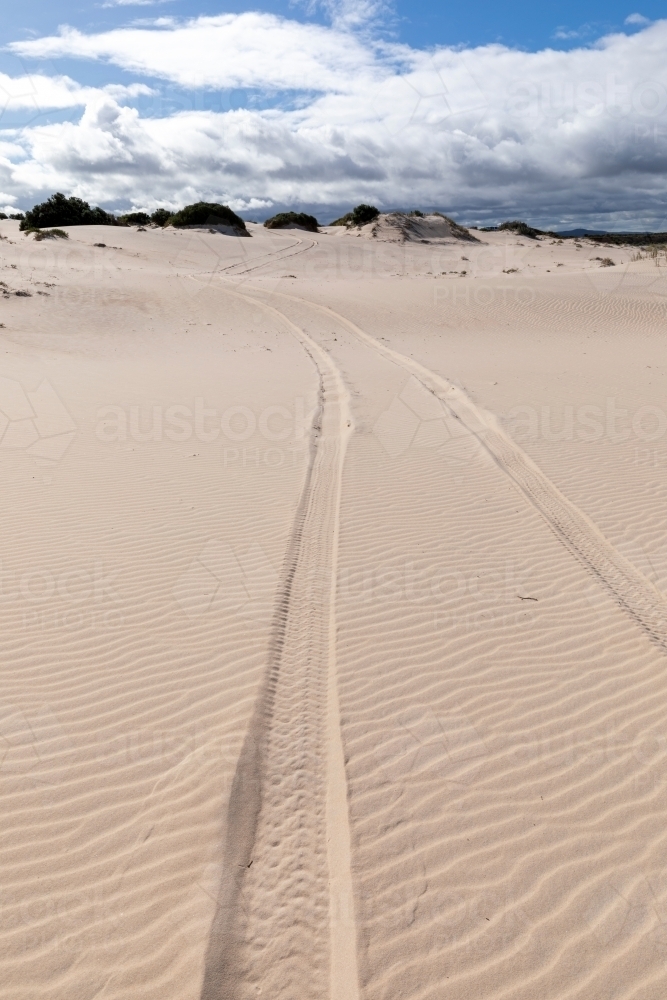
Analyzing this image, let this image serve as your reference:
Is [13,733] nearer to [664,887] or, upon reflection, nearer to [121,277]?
[664,887]

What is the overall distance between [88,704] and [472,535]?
426 centimetres

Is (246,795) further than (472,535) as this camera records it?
No

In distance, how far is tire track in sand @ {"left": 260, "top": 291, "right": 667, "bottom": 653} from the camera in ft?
18.3

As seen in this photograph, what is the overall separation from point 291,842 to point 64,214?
49.5 m

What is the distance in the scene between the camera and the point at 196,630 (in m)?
5.16

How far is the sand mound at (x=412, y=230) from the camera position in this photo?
44.8 metres

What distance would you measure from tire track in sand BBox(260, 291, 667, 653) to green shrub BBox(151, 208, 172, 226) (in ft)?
135

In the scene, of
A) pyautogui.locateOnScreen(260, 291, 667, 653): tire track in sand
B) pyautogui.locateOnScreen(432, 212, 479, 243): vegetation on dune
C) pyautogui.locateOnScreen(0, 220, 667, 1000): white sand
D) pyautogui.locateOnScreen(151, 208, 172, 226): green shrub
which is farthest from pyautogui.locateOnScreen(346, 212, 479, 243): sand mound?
pyautogui.locateOnScreen(0, 220, 667, 1000): white sand

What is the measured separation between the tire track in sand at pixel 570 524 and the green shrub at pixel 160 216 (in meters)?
41.2

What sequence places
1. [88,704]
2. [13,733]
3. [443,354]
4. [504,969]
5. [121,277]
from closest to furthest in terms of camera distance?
[504,969] → [13,733] → [88,704] → [443,354] → [121,277]

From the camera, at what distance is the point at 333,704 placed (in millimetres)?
4402

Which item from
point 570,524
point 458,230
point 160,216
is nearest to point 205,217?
point 160,216

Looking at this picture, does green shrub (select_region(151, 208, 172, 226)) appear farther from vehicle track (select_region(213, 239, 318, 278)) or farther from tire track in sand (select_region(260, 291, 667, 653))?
tire track in sand (select_region(260, 291, 667, 653))

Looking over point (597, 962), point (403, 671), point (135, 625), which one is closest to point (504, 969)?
point (597, 962)
